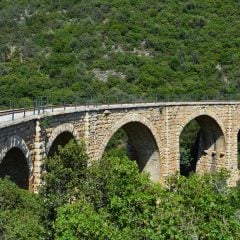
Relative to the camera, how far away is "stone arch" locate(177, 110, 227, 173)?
143ft

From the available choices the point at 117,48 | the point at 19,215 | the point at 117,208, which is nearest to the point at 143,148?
the point at 117,208

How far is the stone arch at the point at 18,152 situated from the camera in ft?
64.6

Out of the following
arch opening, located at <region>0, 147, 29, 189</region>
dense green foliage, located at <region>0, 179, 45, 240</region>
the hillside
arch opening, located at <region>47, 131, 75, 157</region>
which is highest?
the hillside

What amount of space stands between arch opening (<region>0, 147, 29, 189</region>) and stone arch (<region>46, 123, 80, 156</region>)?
195 cm

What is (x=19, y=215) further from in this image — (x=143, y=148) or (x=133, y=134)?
(x=143, y=148)

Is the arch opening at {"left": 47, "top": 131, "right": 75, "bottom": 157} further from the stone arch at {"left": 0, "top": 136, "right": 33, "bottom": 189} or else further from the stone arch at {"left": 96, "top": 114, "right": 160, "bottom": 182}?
the stone arch at {"left": 96, "top": 114, "right": 160, "bottom": 182}

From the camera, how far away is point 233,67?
67.1 m

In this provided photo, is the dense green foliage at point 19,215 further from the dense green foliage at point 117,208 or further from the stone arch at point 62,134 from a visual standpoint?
the stone arch at point 62,134

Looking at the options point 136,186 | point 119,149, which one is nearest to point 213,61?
point 119,149

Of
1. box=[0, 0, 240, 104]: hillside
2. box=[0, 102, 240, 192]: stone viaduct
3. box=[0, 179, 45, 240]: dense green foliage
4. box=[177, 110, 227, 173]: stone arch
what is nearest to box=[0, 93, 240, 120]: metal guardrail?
box=[0, 102, 240, 192]: stone viaduct

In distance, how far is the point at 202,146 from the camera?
47.4 m

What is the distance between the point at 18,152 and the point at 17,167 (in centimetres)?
119

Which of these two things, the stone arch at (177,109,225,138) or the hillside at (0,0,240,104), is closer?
the stone arch at (177,109,225,138)

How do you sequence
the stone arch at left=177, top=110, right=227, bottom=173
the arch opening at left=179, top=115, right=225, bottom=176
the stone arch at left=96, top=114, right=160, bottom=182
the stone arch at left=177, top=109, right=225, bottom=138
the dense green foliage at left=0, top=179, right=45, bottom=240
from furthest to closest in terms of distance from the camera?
the arch opening at left=179, top=115, right=225, bottom=176 → the stone arch at left=177, top=110, right=227, bottom=173 → the stone arch at left=177, top=109, right=225, bottom=138 → the stone arch at left=96, top=114, right=160, bottom=182 → the dense green foliage at left=0, top=179, right=45, bottom=240
